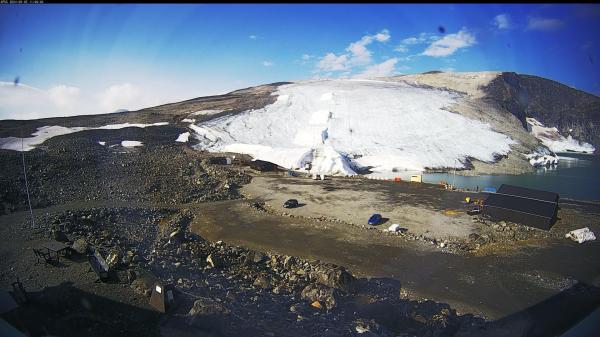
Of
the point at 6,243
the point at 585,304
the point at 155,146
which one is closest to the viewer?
the point at 585,304

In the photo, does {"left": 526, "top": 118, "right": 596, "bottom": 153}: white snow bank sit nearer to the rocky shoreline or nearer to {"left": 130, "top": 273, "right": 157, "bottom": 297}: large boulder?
the rocky shoreline

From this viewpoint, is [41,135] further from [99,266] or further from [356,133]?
[356,133]

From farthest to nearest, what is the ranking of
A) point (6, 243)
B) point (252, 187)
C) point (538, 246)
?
point (252, 187) < point (538, 246) < point (6, 243)

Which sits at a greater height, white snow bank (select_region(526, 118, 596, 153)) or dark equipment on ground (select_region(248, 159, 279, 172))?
white snow bank (select_region(526, 118, 596, 153))

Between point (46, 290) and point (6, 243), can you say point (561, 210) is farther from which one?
point (6, 243)

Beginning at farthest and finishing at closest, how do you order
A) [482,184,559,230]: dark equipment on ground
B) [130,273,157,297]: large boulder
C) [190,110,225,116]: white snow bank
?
[190,110,225,116]: white snow bank < [482,184,559,230]: dark equipment on ground < [130,273,157,297]: large boulder

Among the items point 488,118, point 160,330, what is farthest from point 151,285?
point 488,118

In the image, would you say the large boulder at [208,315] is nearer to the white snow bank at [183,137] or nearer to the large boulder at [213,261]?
the large boulder at [213,261]

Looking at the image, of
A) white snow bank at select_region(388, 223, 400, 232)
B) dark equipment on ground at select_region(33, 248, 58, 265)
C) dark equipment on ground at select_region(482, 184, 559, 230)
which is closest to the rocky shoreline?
dark equipment on ground at select_region(33, 248, 58, 265)
